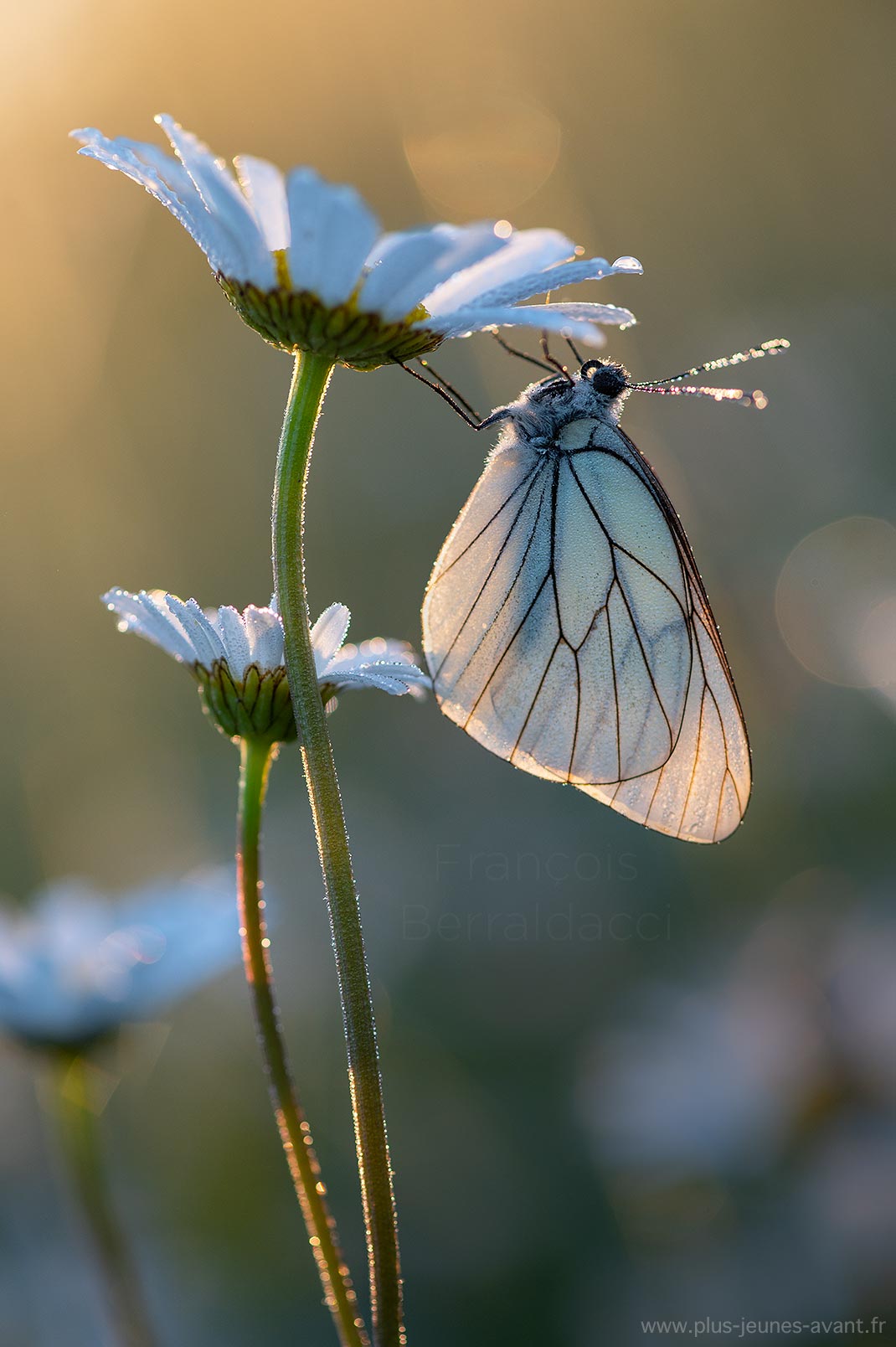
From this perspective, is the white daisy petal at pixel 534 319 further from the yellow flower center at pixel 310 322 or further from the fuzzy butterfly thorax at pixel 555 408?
the fuzzy butterfly thorax at pixel 555 408

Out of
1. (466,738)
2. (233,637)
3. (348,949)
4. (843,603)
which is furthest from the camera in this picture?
(466,738)

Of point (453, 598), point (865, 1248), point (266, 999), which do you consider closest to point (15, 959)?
point (453, 598)

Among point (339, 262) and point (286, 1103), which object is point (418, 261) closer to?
point (339, 262)

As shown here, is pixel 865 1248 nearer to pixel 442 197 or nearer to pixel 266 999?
pixel 266 999

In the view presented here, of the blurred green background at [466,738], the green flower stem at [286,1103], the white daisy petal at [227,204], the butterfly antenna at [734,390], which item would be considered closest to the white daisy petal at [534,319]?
the white daisy petal at [227,204]

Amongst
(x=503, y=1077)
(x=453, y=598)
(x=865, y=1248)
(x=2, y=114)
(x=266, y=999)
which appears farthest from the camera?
(x=2, y=114)

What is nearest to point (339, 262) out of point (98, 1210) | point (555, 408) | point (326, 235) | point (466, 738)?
point (326, 235)
